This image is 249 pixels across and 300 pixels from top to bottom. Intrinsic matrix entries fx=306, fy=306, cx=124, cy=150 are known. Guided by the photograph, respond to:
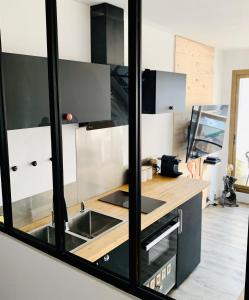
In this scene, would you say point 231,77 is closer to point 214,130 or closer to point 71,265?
point 214,130

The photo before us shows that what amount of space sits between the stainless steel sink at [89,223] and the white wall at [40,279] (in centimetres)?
60

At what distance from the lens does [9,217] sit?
186 cm

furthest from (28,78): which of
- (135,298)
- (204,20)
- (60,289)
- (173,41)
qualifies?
(173,41)

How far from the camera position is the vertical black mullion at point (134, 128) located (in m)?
1.16

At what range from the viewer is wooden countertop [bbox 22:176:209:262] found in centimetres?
193

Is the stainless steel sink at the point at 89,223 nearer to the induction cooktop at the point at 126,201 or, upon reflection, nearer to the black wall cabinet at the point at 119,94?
the induction cooktop at the point at 126,201

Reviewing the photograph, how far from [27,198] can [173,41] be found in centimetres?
259

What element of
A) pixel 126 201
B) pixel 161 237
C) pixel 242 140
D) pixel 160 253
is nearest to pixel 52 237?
pixel 126 201

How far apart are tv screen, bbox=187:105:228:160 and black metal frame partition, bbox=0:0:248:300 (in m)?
2.59

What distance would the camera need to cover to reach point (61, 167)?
1.51 m

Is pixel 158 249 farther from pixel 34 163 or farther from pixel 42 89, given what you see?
pixel 42 89

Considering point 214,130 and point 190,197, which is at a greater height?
point 214,130

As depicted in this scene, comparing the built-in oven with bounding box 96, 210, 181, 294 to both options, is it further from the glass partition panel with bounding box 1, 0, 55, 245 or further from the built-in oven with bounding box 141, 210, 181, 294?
the glass partition panel with bounding box 1, 0, 55, 245

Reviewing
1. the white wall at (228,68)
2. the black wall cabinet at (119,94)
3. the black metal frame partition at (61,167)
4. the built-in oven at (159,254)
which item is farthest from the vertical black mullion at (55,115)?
the white wall at (228,68)
